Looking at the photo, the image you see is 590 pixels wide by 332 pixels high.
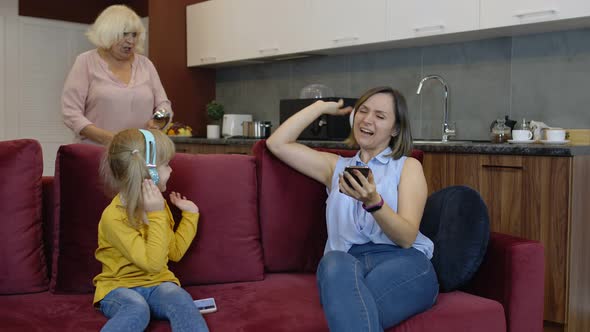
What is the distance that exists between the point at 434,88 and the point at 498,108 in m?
0.51

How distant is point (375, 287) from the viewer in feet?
6.05

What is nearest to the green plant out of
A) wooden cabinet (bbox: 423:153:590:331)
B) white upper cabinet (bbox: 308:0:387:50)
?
white upper cabinet (bbox: 308:0:387:50)

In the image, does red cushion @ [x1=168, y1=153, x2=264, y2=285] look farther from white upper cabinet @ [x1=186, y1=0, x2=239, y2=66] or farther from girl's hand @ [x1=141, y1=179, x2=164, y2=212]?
white upper cabinet @ [x1=186, y1=0, x2=239, y2=66]

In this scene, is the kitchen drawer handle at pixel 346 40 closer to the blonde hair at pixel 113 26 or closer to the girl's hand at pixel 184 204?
the blonde hair at pixel 113 26

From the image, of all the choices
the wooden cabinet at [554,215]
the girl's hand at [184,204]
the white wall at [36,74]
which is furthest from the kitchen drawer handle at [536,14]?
the white wall at [36,74]

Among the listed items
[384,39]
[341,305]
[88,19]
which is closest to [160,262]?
[341,305]

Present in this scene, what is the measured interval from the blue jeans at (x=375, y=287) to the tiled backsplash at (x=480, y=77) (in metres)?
1.98

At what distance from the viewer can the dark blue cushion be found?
77.6 inches

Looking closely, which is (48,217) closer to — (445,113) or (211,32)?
(445,113)

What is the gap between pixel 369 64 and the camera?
15.0 feet

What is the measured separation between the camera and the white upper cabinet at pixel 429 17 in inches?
140

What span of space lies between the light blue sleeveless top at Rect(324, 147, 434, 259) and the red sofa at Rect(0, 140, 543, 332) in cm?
18

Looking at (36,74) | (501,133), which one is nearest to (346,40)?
(501,133)

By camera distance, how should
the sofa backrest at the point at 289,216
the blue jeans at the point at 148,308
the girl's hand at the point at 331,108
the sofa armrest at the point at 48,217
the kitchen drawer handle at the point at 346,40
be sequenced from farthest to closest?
the kitchen drawer handle at the point at 346,40 → the girl's hand at the point at 331,108 → the sofa backrest at the point at 289,216 → the sofa armrest at the point at 48,217 → the blue jeans at the point at 148,308
